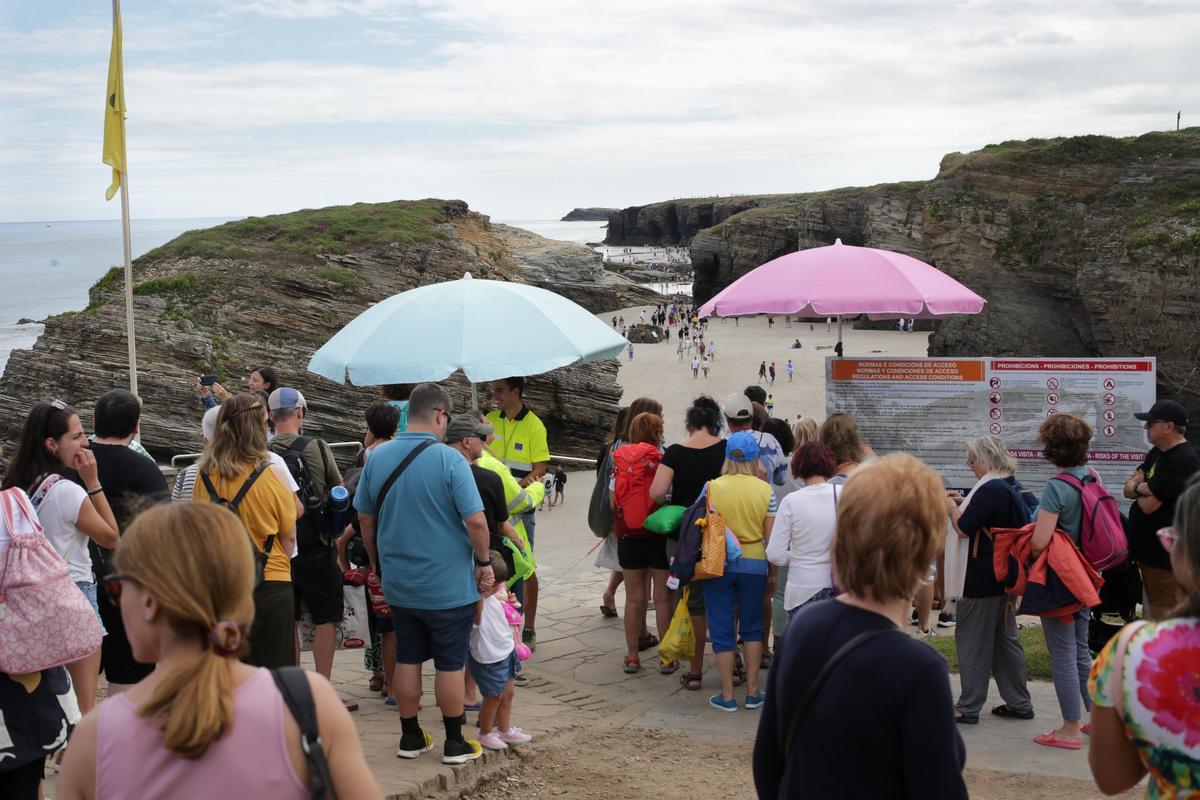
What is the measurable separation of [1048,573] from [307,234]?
87.6 feet

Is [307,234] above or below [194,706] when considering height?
above

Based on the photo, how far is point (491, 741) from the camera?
17.4 ft

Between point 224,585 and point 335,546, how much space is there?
12.6 feet

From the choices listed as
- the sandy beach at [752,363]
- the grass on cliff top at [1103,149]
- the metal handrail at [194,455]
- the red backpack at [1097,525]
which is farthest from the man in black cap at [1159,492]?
the grass on cliff top at [1103,149]

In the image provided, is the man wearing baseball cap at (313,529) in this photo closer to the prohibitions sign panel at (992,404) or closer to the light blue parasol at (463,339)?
the light blue parasol at (463,339)

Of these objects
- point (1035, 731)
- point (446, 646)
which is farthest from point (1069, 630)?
point (446, 646)

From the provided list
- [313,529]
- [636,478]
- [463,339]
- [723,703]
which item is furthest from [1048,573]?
[313,529]

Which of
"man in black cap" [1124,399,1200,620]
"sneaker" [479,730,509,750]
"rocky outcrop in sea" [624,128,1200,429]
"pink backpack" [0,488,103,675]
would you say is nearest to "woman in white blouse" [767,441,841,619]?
"sneaker" [479,730,509,750]

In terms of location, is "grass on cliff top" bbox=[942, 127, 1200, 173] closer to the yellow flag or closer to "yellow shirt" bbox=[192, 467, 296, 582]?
the yellow flag

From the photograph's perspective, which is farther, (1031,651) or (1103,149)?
(1103,149)

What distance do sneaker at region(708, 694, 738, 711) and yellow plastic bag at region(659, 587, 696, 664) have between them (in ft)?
1.26

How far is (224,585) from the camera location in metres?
1.94

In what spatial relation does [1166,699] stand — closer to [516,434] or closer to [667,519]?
[667,519]

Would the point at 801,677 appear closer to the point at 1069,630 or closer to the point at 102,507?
the point at 102,507
